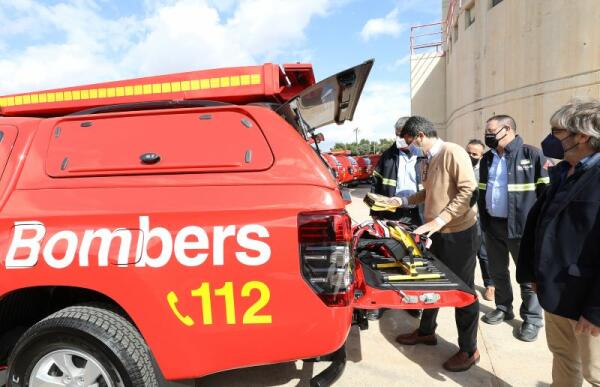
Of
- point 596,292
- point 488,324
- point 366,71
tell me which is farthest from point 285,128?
point 488,324

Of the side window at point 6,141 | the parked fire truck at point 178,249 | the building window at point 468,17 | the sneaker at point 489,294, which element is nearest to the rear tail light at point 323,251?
the parked fire truck at point 178,249

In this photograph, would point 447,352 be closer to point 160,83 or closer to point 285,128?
point 285,128

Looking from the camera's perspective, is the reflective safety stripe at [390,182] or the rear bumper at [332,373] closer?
the rear bumper at [332,373]

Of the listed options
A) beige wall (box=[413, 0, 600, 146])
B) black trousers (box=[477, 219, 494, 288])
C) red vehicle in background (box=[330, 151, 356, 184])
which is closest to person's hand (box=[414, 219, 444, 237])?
black trousers (box=[477, 219, 494, 288])

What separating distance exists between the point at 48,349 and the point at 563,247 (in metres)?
2.72

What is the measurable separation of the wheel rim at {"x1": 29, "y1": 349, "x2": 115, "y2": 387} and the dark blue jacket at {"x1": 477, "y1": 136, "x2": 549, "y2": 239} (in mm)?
3497

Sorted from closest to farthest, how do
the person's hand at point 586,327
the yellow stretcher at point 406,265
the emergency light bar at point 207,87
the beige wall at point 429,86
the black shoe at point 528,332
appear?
1. the person's hand at point 586,327
2. the yellow stretcher at point 406,265
3. the emergency light bar at point 207,87
4. the black shoe at point 528,332
5. the beige wall at point 429,86

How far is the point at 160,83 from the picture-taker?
2.86 meters

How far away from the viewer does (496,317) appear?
12.4 ft

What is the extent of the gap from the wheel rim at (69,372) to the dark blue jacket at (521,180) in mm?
3497

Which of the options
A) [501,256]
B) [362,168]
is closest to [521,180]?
[501,256]

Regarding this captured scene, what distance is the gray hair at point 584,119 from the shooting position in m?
1.89

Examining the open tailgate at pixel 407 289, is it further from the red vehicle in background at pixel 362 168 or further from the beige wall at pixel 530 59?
the red vehicle in background at pixel 362 168

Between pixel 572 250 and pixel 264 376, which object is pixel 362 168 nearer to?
pixel 264 376
